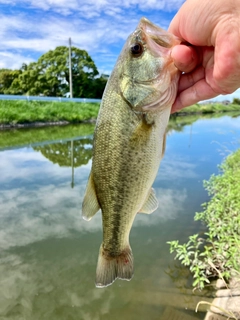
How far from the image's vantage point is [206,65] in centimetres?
226

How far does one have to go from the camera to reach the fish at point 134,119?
6.56ft

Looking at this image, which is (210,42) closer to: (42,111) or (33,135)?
(33,135)

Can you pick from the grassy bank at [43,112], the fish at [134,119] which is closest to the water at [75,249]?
the fish at [134,119]

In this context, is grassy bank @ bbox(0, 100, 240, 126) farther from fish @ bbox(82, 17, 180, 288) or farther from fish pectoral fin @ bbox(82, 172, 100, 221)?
fish @ bbox(82, 17, 180, 288)

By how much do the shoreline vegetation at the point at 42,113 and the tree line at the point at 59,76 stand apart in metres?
9.41

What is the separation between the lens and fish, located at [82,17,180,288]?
200 centimetres

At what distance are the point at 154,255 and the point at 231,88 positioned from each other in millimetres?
4676

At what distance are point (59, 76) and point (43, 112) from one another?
1651 cm

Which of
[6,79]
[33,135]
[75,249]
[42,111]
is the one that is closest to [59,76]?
[6,79]

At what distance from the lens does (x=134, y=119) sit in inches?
79.5

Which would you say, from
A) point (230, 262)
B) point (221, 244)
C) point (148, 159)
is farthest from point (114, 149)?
point (221, 244)

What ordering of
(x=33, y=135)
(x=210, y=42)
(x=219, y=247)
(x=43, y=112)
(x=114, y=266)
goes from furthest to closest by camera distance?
(x=43, y=112), (x=33, y=135), (x=219, y=247), (x=114, y=266), (x=210, y=42)

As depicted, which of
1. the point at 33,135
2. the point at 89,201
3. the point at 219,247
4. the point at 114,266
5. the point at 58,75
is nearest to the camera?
the point at 89,201

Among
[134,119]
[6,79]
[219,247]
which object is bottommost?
[219,247]
